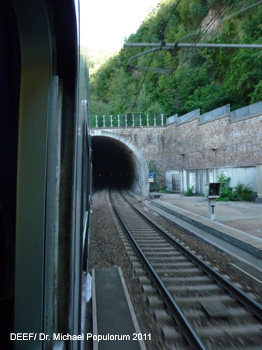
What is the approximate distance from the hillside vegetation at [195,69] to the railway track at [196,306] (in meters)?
9.00

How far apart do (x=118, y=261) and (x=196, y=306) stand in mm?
2790

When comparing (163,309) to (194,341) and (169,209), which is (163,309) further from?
(169,209)

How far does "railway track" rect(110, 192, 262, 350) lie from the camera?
139 inches

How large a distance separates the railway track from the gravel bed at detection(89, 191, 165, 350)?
0.13 m

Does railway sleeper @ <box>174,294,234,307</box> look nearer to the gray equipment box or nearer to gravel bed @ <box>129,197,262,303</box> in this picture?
gravel bed @ <box>129,197,262,303</box>

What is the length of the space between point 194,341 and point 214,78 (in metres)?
34.1

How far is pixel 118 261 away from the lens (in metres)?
6.84

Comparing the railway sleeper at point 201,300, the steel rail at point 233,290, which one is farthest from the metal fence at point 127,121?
the railway sleeper at point 201,300

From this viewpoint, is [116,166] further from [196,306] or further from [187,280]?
[196,306]

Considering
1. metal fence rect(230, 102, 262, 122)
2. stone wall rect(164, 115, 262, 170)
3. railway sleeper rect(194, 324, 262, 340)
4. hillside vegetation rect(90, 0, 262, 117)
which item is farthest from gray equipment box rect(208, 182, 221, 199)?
metal fence rect(230, 102, 262, 122)

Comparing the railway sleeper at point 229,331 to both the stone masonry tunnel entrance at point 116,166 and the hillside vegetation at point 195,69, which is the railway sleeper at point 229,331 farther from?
the stone masonry tunnel entrance at point 116,166

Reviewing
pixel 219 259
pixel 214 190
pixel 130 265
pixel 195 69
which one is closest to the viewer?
pixel 130 265

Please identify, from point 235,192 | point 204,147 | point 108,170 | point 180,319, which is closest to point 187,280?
point 180,319

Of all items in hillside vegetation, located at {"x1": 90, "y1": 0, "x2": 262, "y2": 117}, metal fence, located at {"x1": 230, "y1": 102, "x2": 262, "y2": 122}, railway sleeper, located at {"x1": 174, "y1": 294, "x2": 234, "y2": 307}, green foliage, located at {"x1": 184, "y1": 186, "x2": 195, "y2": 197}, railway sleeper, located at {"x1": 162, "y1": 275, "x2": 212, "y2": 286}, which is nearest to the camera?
railway sleeper, located at {"x1": 174, "y1": 294, "x2": 234, "y2": 307}
